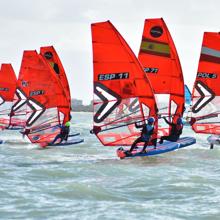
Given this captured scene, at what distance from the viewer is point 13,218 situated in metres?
9.15

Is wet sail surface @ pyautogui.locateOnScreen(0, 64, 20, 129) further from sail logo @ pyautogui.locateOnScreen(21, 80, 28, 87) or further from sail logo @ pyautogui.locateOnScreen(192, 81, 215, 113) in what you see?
sail logo @ pyautogui.locateOnScreen(192, 81, 215, 113)

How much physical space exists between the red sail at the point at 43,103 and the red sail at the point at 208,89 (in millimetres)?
5673

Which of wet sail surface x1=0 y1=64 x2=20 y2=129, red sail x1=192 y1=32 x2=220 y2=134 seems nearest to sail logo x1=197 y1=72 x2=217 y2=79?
red sail x1=192 y1=32 x2=220 y2=134

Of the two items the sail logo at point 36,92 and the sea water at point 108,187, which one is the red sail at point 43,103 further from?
the sea water at point 108,187

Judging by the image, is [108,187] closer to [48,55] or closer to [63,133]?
[63,133]

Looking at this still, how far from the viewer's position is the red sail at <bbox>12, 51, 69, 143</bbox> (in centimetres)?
2241

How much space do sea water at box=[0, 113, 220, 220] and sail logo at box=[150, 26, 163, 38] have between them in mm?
5571

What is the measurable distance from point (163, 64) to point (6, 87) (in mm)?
14848

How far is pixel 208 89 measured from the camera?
22234 mm

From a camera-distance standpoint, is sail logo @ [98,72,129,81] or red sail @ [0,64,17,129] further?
red sail @ [0,64,17,129]

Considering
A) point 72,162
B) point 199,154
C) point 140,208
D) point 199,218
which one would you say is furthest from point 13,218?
point 199,154

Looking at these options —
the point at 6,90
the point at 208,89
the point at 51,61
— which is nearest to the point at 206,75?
the point at 208,89

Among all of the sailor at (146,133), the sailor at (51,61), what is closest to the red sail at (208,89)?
the sailor at (146,133)

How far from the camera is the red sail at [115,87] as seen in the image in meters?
17.3
